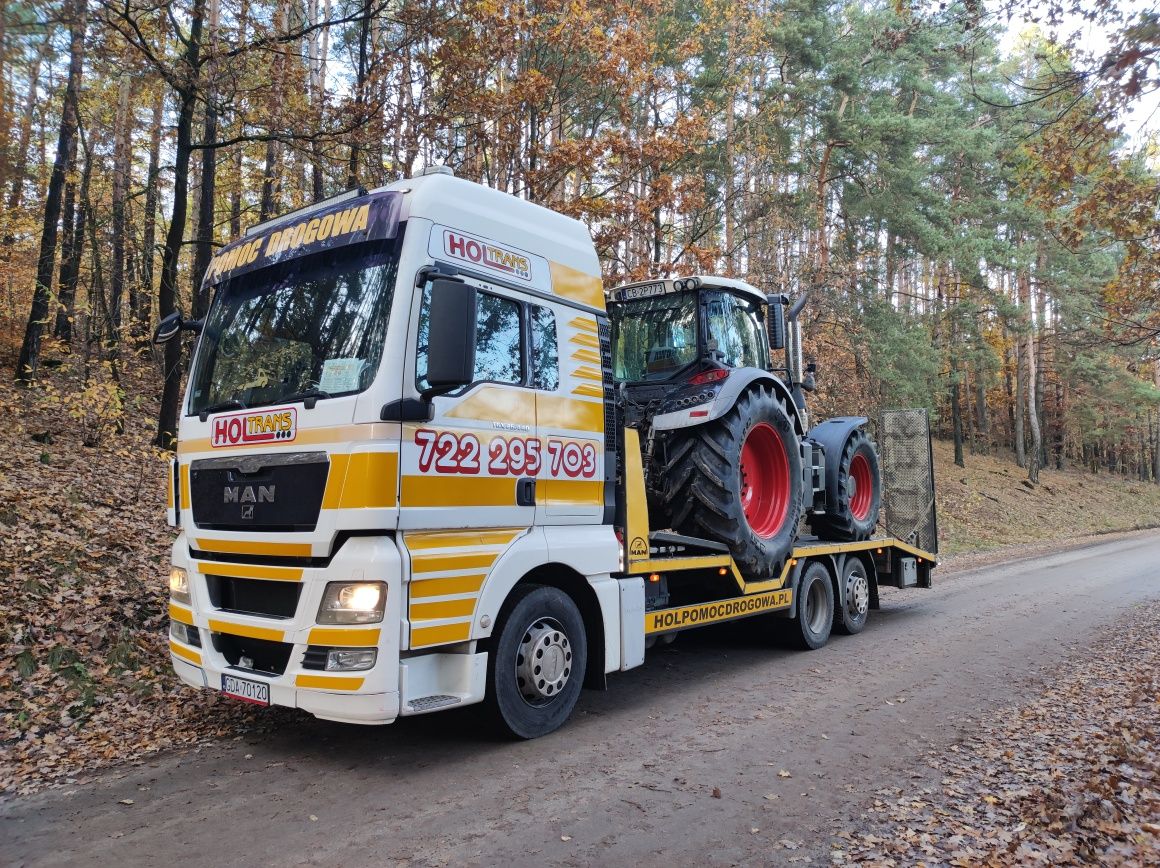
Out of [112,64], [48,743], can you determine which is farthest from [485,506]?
[112,64]

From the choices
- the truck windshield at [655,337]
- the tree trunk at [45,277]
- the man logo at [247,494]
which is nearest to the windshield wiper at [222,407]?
the man logo at [247,494]

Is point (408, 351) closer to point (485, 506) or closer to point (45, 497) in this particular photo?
point (485, 506)

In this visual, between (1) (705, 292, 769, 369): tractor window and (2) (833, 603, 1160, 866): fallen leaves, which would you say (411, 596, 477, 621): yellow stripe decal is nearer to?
(2) (833, 603, 1160, 866): fallen leaves

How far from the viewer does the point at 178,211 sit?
35.3 feet

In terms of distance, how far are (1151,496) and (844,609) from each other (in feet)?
130

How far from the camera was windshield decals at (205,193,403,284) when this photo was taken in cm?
458

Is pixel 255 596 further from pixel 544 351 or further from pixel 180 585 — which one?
pixel 544 351

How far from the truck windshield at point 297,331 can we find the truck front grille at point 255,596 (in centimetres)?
107

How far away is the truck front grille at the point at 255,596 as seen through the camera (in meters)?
4.38

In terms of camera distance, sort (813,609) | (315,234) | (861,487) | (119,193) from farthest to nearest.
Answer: (119,193) < (861,487) < (813,609) < (315,234)

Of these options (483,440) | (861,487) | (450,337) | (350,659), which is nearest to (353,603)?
(350,659)

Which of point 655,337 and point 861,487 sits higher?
point 655,337

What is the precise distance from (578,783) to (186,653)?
258 cm

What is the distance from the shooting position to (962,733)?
17.1ft
